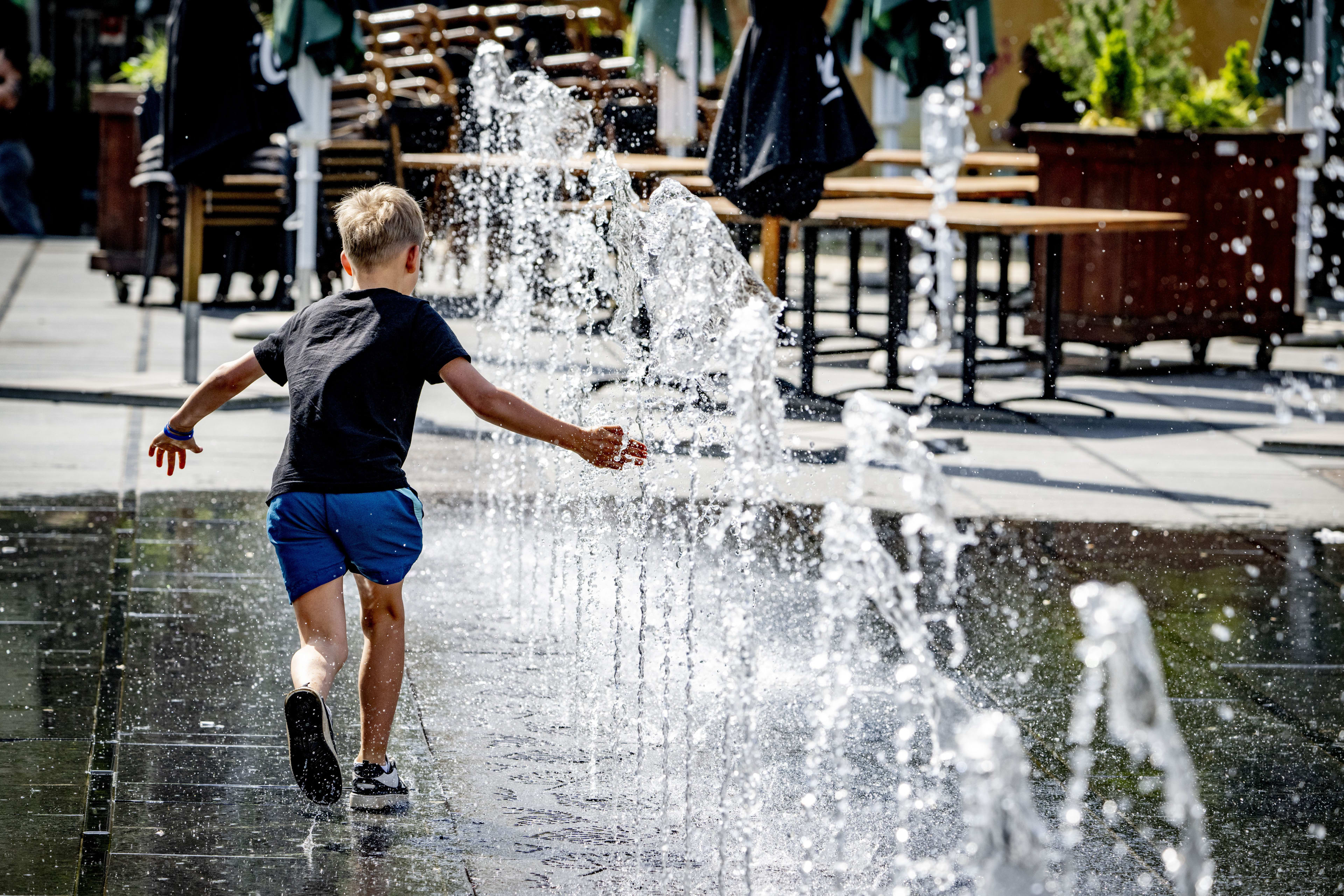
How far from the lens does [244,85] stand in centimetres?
874

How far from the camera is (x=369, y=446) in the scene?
363 centimetres

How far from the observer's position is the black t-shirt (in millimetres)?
3607

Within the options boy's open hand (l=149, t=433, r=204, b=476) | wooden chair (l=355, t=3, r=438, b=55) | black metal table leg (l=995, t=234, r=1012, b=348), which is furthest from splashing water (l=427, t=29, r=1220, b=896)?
wooden chair (l=355, t=3, r=438, b=55)

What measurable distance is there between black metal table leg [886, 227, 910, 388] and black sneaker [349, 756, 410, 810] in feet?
18.0

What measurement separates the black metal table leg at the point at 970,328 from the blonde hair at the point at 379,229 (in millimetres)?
5416

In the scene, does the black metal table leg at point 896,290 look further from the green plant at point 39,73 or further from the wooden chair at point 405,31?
the green plant at point 39,73

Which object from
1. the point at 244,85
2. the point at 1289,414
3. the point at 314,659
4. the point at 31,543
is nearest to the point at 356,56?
the point at 244,85

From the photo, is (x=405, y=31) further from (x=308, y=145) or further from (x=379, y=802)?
(x=379, y=802)

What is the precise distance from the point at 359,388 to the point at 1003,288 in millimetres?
7315

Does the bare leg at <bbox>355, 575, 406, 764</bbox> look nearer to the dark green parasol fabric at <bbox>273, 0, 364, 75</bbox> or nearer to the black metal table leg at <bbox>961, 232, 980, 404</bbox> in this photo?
the black metal table leg at <bbox>961, 232, 980, 404</bbox>

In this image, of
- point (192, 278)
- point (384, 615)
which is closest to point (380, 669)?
point (384, 615)

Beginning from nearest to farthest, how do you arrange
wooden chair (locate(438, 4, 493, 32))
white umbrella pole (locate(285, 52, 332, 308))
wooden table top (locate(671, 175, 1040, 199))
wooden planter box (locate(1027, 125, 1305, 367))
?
white umbrella pole (locate(285, 52, 332, 308)) < wooden table top (locate(671, 175, 1040, 199)) < wooden planter box (locate(1027, 125, 1305, 367)) < wooden chair (locate(438, 4, 493, 32))

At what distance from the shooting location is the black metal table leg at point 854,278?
10.9 metres

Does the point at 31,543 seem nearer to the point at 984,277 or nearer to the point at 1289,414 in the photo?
the point at 1289,414
